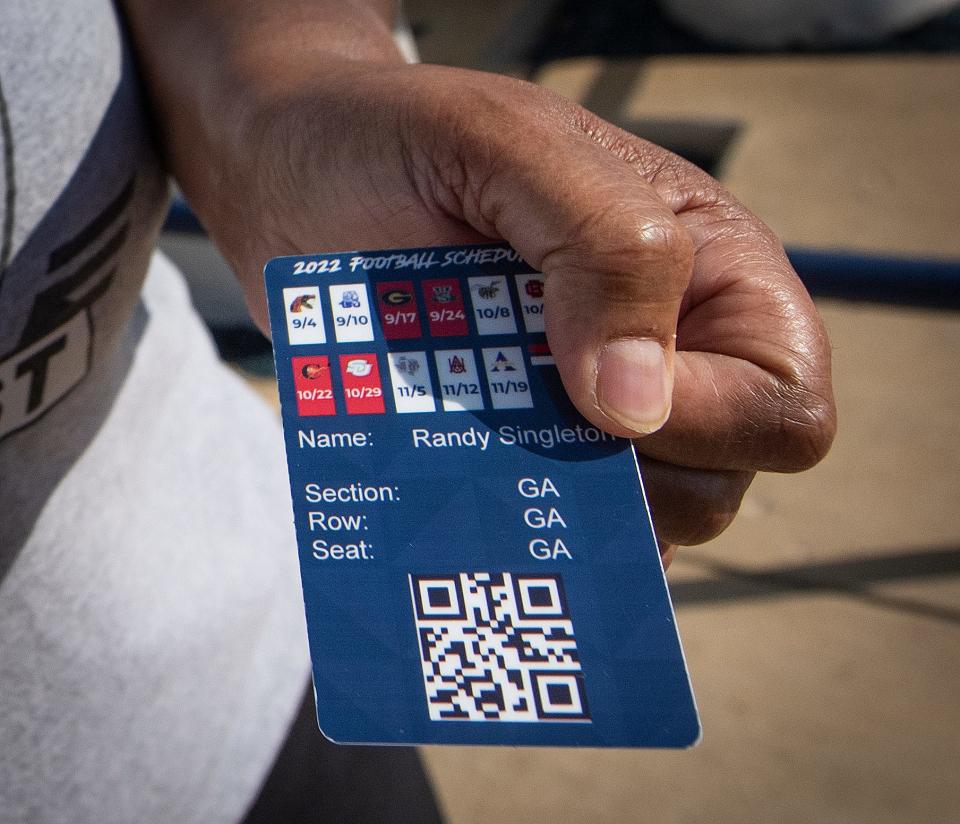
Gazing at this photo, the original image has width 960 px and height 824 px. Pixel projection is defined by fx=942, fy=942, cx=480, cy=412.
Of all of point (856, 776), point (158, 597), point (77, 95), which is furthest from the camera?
point (856, 776)

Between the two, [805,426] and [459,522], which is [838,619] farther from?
[459,522]

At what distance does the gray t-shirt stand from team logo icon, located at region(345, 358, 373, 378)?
253mm

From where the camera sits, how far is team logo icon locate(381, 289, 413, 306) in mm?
564

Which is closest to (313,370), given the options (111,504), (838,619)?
(111,504)

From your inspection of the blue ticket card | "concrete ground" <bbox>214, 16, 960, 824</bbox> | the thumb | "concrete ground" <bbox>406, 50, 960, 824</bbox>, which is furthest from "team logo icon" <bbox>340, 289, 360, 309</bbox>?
"concrete ground" <bbox>406, 50, 960, 824</bbox>

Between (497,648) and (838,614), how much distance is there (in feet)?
4.33

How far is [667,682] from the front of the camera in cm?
52

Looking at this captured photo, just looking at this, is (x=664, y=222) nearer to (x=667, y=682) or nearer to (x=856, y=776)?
(x=667, y=682)

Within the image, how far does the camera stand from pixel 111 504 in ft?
2.52

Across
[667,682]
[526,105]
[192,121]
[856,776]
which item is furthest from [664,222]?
[856,776]

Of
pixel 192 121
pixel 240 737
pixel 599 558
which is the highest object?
pixel 192 121

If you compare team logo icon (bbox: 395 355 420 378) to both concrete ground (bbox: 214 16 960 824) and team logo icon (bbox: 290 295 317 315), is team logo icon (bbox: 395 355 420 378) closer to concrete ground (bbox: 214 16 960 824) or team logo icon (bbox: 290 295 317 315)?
team logo icon (bbox: 290 295 317 315)

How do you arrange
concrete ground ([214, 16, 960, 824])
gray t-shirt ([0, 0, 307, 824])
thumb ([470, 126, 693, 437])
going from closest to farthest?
thumb ([470, 126, 693, 437]) → gray t-shirt ([0, 0, 307, 824]) → concrete ground ([214, 16, 960, 824])

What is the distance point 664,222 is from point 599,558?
0.19m
